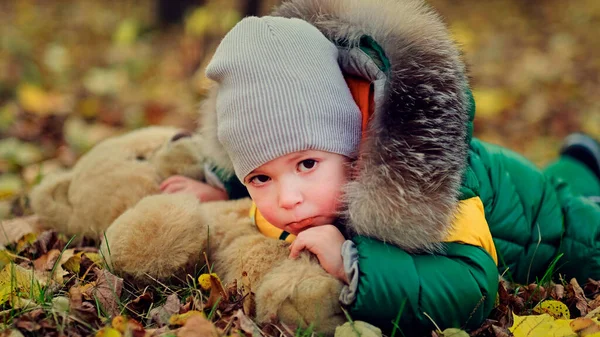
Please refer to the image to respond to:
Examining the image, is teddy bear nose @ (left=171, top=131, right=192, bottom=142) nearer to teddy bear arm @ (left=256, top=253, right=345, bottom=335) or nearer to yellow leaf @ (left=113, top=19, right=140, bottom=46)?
teddy bear arm @ (left=256, top=253, right=345, bottom=335)

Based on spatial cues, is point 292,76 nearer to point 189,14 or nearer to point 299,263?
point 299,263

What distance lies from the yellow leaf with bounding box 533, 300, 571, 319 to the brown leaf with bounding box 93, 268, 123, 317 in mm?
1451

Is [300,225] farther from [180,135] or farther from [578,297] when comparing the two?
[180,135]

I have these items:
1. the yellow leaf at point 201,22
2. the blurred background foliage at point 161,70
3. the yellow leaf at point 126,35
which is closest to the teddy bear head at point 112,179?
the blurred background foliage at point 161,70

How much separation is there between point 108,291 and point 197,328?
48 cm

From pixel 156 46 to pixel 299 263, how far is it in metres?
5.77

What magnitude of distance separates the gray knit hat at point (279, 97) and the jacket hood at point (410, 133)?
121 millimetres

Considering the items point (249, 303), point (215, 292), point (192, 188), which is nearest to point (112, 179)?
point (192, 188)

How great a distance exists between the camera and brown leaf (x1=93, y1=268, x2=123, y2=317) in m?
2.14

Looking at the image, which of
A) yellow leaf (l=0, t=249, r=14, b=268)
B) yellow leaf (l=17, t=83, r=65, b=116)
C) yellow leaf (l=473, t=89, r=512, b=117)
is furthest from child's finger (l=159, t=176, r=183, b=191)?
yellow leaf (l=473, t=89, r=512, b=117)

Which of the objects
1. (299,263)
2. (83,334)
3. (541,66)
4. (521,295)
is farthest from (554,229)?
(541,66)

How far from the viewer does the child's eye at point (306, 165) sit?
2.13 meters

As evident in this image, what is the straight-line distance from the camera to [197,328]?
6.12 ft

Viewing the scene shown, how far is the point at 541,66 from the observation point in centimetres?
638
